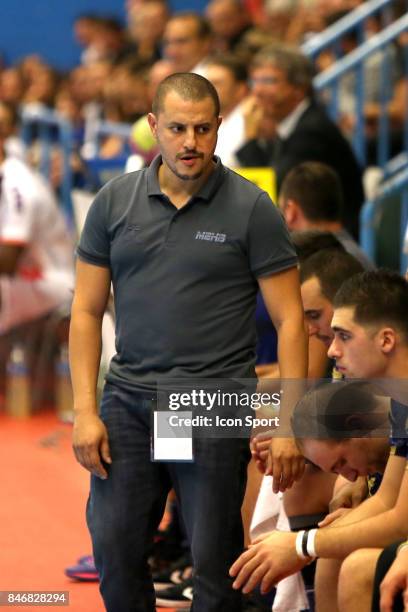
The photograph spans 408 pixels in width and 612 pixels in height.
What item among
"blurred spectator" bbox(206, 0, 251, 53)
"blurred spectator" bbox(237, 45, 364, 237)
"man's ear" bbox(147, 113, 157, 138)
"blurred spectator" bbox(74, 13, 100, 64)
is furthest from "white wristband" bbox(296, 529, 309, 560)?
"blurred spectator" bbox(74, 13, 100, 64)

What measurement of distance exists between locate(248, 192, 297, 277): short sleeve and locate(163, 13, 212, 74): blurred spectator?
4.81 metres

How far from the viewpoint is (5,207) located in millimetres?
8414

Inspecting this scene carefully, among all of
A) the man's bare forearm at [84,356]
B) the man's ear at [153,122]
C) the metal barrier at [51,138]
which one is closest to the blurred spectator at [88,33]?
the metal barrier at [51,138]

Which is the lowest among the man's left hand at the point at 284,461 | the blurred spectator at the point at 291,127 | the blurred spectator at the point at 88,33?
the man's left hand at the point at 284,461

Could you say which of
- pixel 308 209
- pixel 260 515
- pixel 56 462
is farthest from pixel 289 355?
pixel 56 462

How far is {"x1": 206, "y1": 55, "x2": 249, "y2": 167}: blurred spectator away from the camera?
718 cm

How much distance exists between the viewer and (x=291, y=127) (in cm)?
703

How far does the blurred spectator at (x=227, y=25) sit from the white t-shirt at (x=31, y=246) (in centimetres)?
250

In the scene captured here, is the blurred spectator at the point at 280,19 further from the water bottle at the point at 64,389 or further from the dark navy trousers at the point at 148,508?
the dark navy trousers at the point at 148,508

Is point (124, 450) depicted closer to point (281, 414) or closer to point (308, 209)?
point (281, 414)

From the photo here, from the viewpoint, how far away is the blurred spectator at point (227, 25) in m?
10.5

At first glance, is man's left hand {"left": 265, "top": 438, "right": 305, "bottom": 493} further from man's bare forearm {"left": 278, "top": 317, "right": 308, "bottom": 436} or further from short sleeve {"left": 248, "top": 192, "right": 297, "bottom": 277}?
short sleeve {"left": 248, "top": 192, "right": 297, "bottom": 277}

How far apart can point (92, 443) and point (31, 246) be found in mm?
4820

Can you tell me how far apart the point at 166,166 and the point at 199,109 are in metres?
0.23
